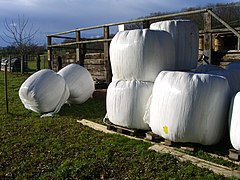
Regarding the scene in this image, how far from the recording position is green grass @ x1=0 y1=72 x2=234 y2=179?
3.36m

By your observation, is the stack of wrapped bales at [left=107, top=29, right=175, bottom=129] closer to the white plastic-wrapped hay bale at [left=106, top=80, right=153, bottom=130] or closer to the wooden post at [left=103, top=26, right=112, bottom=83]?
the white plastic-wrapped hay bale at [left=106, top=80, right=153, bottom=130]

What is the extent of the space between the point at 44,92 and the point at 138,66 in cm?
270

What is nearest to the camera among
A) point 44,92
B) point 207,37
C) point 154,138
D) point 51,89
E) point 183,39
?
point 154,138

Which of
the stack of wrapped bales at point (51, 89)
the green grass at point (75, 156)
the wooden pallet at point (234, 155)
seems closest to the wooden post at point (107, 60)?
the stack of wrapped bales at point (51, 89)

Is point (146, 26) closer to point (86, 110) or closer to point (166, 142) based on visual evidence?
point (86, 110)

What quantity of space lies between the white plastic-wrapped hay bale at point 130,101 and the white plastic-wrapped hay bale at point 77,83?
2.61 m

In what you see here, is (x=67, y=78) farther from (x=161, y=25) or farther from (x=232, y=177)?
(x=232, y=177)

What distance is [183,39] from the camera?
504 cm

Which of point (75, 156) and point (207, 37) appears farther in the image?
point (207, 37)

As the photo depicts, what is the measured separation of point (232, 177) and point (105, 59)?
6.24 metres

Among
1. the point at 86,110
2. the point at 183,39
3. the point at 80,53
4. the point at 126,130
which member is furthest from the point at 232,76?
the point at 80,53

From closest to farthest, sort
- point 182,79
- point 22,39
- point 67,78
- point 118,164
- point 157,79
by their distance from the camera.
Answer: point 118,164
point 182,79
point 157,79
point 67,78
point 22,39

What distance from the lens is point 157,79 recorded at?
435cm

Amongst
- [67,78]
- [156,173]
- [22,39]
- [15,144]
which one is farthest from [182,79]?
[22,39]
